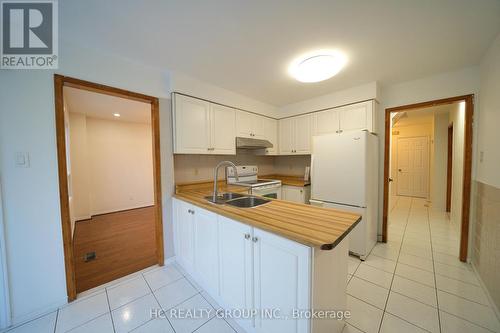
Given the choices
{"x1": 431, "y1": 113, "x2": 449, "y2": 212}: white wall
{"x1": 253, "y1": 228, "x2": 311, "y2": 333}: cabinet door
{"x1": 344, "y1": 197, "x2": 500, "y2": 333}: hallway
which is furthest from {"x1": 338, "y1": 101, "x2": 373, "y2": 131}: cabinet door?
{"x1": 431, "y1": 113, "x2": 449, "y2": 212}: white wall

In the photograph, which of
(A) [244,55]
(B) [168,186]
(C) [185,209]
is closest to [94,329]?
(C) [185,209]

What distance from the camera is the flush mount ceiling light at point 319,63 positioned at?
1765 mm

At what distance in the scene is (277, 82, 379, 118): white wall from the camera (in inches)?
99.3

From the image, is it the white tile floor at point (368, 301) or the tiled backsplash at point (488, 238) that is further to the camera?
the tiled backsplash at point (488, 238)

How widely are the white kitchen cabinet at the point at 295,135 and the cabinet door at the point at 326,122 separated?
0.40 ft

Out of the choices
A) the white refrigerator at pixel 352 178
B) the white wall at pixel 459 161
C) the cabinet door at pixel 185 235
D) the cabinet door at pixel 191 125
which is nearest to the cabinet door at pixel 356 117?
the white refrigerator at pixel 352 178

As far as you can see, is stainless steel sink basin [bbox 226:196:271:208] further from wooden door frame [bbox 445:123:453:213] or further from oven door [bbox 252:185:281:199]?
wooden door frame [bbox 445:123:453:213]

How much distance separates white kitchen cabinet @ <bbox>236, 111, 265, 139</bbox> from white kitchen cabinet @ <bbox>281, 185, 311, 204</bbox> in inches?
43.4

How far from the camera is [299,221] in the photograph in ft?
3.94

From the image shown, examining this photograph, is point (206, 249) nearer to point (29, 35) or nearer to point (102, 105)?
point (29, 35)

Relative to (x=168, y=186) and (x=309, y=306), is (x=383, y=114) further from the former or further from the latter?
(x=168, y=186)

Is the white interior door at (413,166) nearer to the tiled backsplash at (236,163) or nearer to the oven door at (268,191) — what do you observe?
the tiled backsplash at (236,163)

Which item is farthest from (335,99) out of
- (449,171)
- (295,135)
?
(449,171)

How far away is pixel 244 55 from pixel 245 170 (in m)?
1.87
